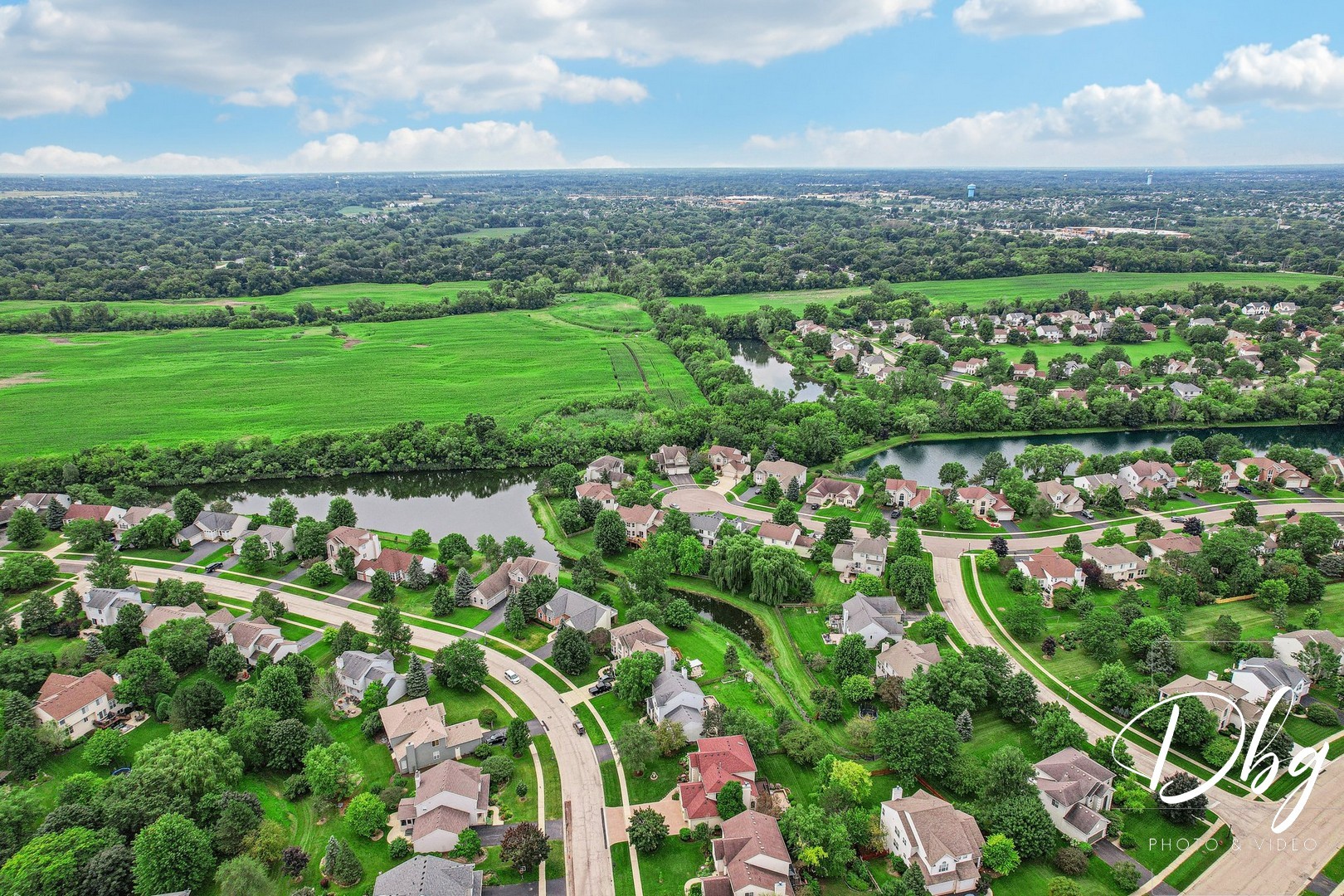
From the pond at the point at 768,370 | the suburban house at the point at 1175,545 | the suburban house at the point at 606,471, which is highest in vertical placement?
the pond at the point at 768,370

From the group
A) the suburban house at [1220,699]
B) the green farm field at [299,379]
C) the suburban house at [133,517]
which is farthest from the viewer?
the green farm field at [299,379]

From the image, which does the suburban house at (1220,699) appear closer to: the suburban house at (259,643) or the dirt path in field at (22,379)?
the suburban house at (259,643)

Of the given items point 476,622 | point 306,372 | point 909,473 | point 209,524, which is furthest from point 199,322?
point 909,473

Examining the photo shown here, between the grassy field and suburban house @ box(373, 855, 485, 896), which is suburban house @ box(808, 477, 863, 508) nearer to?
suburban house @ box(373, 855, 485, 896)

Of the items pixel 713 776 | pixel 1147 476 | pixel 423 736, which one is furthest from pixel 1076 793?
pixel 1147 476

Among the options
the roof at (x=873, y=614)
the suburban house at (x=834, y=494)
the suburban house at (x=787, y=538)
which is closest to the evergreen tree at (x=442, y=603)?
the suburban house at (x=787, y=538)

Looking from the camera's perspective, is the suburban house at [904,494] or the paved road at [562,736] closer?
the paved road at [562,736]

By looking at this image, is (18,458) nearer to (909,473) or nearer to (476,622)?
(476,622)
